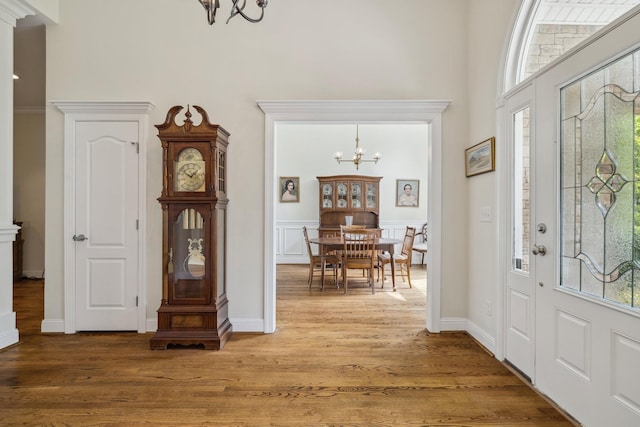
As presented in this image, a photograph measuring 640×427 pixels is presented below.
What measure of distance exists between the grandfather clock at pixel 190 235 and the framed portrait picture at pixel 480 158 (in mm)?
2297

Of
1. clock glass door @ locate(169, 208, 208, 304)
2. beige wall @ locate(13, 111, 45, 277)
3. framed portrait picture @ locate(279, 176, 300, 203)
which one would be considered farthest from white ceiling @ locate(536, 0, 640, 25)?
beige wall @ locate(13, 111, 45, 277)

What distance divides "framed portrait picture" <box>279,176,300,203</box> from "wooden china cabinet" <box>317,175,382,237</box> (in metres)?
0.55

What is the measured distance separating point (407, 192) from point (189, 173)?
578 centimetres

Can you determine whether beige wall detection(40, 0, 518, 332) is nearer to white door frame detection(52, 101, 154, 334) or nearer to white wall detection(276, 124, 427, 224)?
white door frame detection(52, 101, 154, 334)

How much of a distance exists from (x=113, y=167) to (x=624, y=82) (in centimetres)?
385

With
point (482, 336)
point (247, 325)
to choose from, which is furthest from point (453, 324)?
point (247, 325)

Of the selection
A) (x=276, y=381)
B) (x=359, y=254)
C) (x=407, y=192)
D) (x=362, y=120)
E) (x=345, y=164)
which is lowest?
(x=276, y=381)

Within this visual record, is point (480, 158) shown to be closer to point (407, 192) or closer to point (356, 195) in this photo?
point (356, 195)

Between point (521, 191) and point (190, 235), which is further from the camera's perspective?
point (190, 235)

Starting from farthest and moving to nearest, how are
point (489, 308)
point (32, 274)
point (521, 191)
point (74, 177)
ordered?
point (32, 274) → point (74, 177) → point (489, 308) → point (521, 191)

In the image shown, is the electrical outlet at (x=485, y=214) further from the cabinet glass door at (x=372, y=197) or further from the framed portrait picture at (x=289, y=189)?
the framed portrait picture at (x=289, y=189)

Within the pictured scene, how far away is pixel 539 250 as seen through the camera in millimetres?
2312

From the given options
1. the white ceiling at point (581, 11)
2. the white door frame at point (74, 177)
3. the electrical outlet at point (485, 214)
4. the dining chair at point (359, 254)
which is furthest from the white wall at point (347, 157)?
the white ceiling at point (581, 11)

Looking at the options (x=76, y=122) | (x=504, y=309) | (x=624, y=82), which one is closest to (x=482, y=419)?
(x=504, y=309)
